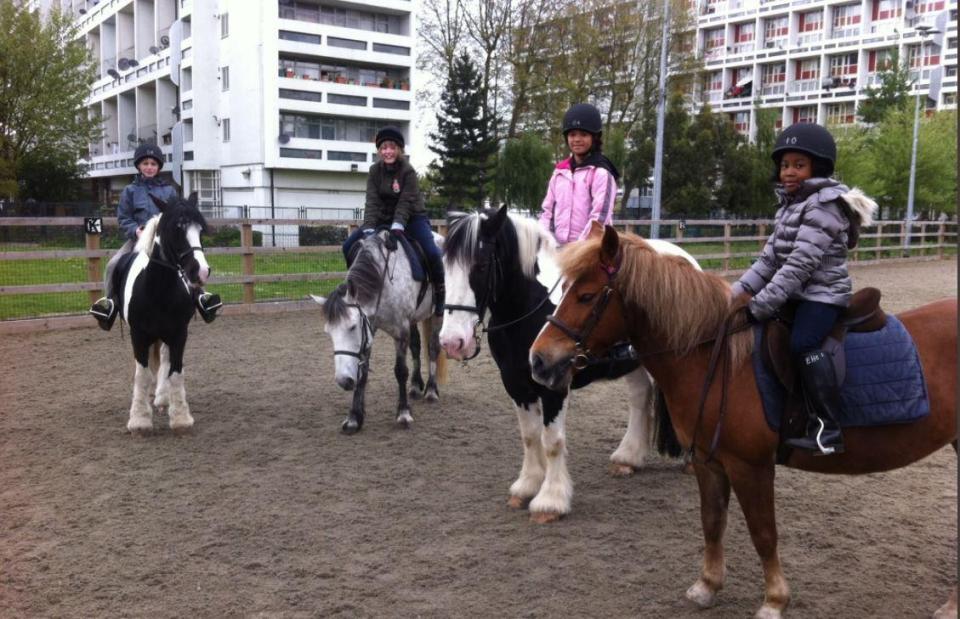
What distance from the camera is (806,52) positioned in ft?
163

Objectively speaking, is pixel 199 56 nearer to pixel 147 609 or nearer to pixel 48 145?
pixel 48 145

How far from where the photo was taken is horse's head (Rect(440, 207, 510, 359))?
3.74 m

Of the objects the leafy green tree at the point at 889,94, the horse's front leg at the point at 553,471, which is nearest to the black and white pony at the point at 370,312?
the horse's front leg at the point at 553,471

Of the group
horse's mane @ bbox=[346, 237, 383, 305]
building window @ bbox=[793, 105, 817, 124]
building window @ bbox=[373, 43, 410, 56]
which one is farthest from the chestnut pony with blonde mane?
building window @ bbox=[793, 105, 817, 124]

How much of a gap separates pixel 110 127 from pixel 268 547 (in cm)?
5267

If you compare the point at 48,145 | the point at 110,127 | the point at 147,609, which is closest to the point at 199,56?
the point at 48,145

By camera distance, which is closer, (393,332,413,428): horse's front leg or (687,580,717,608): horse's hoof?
(687,580,717,608): horse's hoof

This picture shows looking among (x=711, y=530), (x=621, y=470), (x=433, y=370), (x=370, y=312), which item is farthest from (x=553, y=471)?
(x=433, y=370)

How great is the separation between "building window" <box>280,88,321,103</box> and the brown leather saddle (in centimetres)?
3677

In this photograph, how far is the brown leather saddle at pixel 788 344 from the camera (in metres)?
2.79

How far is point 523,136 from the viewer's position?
29188 mm

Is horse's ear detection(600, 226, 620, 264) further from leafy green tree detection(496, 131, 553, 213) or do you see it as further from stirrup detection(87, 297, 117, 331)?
leafy green tree detection(496, 131, 553, 213)

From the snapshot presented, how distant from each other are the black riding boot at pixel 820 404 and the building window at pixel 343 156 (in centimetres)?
3699

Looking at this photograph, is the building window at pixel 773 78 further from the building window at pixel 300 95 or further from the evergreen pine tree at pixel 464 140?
the building window at pixel 300 95
